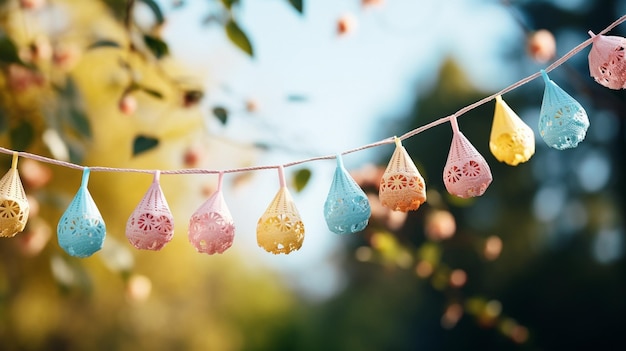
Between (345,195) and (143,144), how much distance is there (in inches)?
15.4

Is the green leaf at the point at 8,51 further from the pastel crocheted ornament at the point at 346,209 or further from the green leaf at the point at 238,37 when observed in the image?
the pastel crocheted ornament at the point at 346,209

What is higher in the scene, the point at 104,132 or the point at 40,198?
the point at 104,132

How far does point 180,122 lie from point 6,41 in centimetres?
170

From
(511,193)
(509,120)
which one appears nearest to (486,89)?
(511,193)

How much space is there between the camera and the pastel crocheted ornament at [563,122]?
0.57m

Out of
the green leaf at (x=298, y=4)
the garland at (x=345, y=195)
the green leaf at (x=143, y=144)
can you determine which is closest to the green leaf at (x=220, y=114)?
the green leaf at (x=143, y=144)

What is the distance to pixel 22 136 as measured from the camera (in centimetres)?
96

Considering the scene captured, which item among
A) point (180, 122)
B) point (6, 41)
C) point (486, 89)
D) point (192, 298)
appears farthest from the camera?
point (486, 89)

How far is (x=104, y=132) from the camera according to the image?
269 centimetres

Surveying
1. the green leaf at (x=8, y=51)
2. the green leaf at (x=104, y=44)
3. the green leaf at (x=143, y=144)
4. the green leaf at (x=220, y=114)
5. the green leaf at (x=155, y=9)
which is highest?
the green leaf at (x=155, y=9)

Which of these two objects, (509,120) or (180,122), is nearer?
(509,120)

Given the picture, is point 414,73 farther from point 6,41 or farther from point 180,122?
point 6,41

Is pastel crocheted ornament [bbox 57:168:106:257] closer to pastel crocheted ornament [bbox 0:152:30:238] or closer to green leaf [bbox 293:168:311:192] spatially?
pastel crocheted ornament [bbox 0:152:30:238]

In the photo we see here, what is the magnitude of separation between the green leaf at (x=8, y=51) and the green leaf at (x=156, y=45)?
0.52ft
